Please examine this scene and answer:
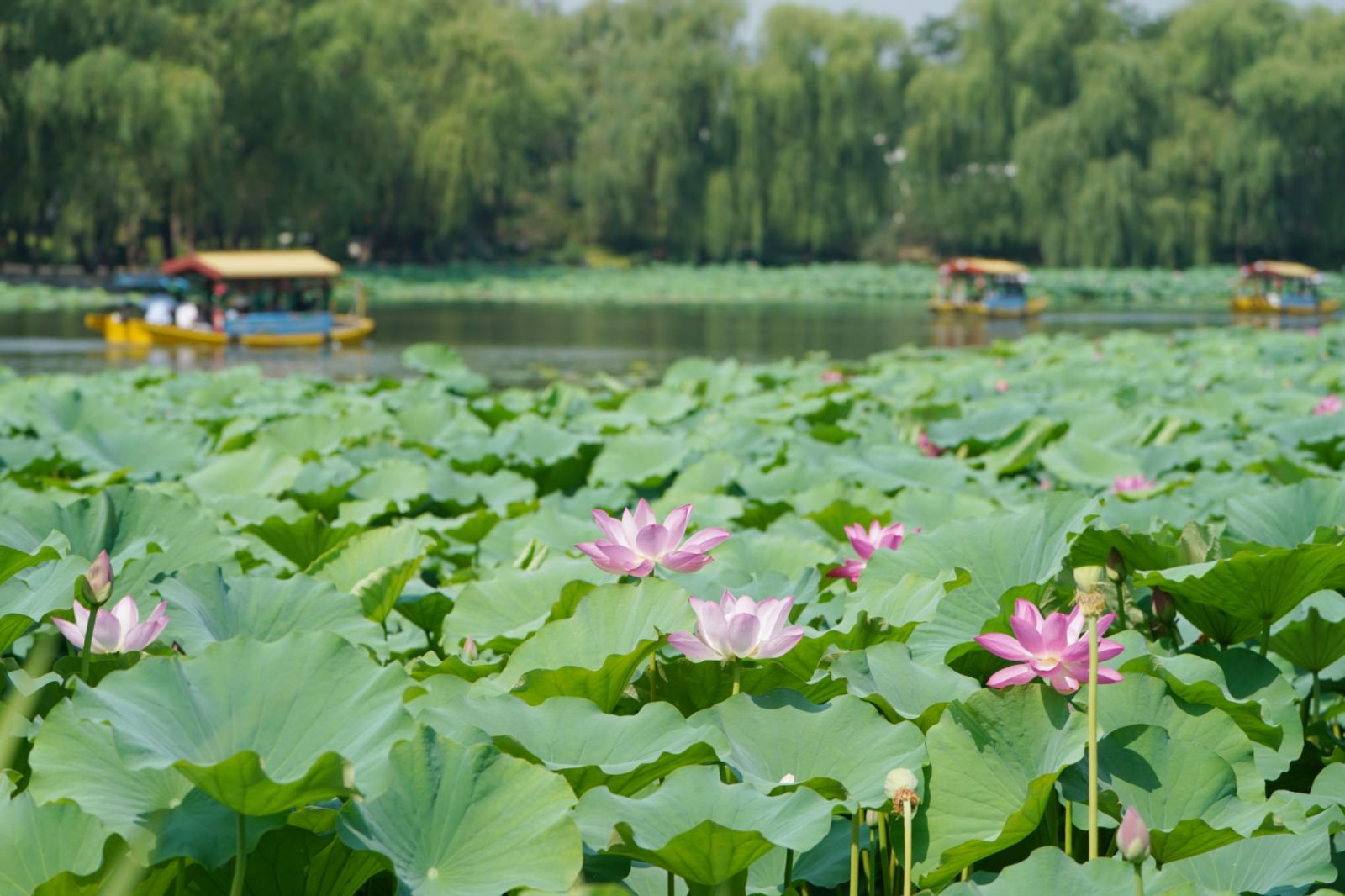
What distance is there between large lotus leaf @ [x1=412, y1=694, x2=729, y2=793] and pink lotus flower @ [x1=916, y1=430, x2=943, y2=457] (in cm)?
254

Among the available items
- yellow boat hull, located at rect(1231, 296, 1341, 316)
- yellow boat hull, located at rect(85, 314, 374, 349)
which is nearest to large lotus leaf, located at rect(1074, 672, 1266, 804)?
yellow boat hull, located at rect(85, 314, 374, 349)

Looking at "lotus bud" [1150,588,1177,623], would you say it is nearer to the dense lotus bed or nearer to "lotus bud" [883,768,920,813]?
the dense lotus bed

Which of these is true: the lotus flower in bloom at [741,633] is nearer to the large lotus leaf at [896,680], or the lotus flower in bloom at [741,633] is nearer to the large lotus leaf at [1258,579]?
the large lotus leaf at [896,680]

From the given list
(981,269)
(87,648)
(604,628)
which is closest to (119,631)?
(87,648)

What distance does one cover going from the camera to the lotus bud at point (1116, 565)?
4.63 ft

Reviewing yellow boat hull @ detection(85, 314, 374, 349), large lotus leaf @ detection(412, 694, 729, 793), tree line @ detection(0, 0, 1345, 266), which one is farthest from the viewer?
tree line @ detection(0, 0, 1345, 266)

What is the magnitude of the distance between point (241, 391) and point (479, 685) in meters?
4.39

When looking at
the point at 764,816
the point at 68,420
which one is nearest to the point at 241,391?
the point at 68,420

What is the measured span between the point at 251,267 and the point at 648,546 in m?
16.1

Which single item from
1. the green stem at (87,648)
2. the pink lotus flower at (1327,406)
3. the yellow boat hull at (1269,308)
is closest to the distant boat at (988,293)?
the yellow boat hull at (1269,308)

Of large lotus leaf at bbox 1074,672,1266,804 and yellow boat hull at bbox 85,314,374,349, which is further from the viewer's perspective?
yellow boat hull at bbox 85,314,374,349

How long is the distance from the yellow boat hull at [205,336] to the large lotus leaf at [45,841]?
14483mm

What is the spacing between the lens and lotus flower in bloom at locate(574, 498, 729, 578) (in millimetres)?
1230

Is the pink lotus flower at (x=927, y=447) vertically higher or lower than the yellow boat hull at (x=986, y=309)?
higher
